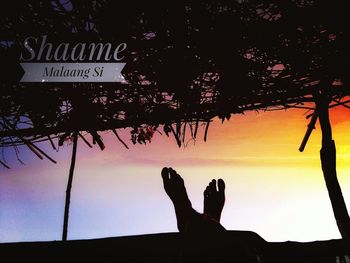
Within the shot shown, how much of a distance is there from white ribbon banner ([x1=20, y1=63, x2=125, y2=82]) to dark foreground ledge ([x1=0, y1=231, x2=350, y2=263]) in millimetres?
1400

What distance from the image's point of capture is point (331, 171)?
3.14 m

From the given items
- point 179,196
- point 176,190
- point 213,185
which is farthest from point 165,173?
point 213,185

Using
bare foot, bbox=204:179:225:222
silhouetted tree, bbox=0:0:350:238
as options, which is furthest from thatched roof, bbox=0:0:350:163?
bare foot, bbox=204:179:225:222

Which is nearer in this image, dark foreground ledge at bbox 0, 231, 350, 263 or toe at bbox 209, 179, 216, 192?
dark foreground ledge at bbox 0, 231, 350, 263

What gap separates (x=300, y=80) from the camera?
2629mm

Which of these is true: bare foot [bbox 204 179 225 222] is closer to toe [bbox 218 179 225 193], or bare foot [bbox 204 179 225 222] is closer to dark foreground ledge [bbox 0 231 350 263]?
toe [bbox 218 179 225 193]

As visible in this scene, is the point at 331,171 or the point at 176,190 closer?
the point at 331,171

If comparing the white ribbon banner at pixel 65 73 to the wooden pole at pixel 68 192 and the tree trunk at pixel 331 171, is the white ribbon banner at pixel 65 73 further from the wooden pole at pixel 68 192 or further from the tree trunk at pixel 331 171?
the wooden pole at pixel 68 192

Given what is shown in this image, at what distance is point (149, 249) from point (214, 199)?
1.93 meters

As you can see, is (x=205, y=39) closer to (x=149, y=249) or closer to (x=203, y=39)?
(x=203, y=39)

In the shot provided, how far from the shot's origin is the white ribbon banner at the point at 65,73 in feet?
10.1

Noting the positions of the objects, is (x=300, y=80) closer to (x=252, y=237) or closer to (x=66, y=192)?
(x=252, y=237)

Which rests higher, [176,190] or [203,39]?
[203,39]

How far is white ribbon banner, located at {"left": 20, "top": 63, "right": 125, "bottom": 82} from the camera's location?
309 cm
